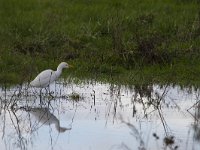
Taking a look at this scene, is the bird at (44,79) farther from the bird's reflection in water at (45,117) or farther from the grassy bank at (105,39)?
the bird's reflection in water at (45,117)

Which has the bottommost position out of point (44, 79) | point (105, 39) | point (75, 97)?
point (75, 97)

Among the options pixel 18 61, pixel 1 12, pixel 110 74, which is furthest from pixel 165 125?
pixel 1 12

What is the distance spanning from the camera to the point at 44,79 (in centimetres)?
1113

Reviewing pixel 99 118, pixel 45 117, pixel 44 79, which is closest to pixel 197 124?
pixel 99 118

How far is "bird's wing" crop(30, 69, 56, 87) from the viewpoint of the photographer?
11047 millimetres

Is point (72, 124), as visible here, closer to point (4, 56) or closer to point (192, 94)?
point (192, 94)

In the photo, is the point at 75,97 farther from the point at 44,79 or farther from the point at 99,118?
the point at 99,118

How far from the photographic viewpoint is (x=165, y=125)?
9.24 m

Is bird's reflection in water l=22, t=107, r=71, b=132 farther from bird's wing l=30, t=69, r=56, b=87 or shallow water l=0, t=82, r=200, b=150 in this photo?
bird's wing l=30, t=69, r=56, b=87

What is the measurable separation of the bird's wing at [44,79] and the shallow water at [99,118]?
0.18 meters

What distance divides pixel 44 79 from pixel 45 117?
60.5 inches

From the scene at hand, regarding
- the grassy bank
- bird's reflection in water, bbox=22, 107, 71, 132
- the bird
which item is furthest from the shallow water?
the grassy bank

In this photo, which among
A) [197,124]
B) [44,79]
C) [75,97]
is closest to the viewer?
[197,124]

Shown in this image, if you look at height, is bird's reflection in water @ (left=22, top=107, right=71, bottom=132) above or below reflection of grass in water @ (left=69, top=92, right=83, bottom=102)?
below
